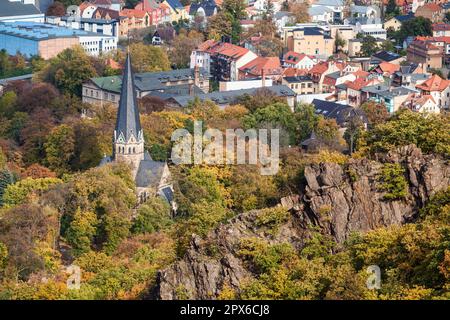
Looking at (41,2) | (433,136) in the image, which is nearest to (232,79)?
(41,2)

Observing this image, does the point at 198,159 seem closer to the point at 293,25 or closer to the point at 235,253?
the point at 235,253

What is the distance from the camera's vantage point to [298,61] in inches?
2443

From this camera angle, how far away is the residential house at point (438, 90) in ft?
184

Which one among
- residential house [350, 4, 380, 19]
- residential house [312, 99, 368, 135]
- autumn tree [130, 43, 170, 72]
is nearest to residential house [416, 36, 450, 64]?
residential house [350, 4, 380, 19]

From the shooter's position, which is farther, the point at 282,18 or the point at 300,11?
the point at 300,11

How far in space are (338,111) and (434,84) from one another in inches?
315

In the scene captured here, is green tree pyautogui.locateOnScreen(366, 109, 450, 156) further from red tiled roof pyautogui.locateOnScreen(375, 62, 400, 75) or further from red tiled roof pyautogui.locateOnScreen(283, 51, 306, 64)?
red tiled roof pyautogui.locateOnScreen(283, 51, 306, 64)

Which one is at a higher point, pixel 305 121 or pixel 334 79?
pixel 305 121

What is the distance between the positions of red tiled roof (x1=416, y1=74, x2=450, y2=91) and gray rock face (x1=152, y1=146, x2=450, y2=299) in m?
31.0

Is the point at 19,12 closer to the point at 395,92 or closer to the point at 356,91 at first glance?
the point at 356,91

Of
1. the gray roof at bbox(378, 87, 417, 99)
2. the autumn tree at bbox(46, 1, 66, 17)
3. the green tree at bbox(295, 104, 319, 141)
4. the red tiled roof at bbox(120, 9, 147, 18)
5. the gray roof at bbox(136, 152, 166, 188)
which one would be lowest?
the autumn tree at bbox(46, 1, 66, 17)

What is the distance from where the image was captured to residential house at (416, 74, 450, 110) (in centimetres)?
5606

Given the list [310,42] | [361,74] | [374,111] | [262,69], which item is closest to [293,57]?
[262,69]

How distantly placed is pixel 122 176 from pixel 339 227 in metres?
13.1
